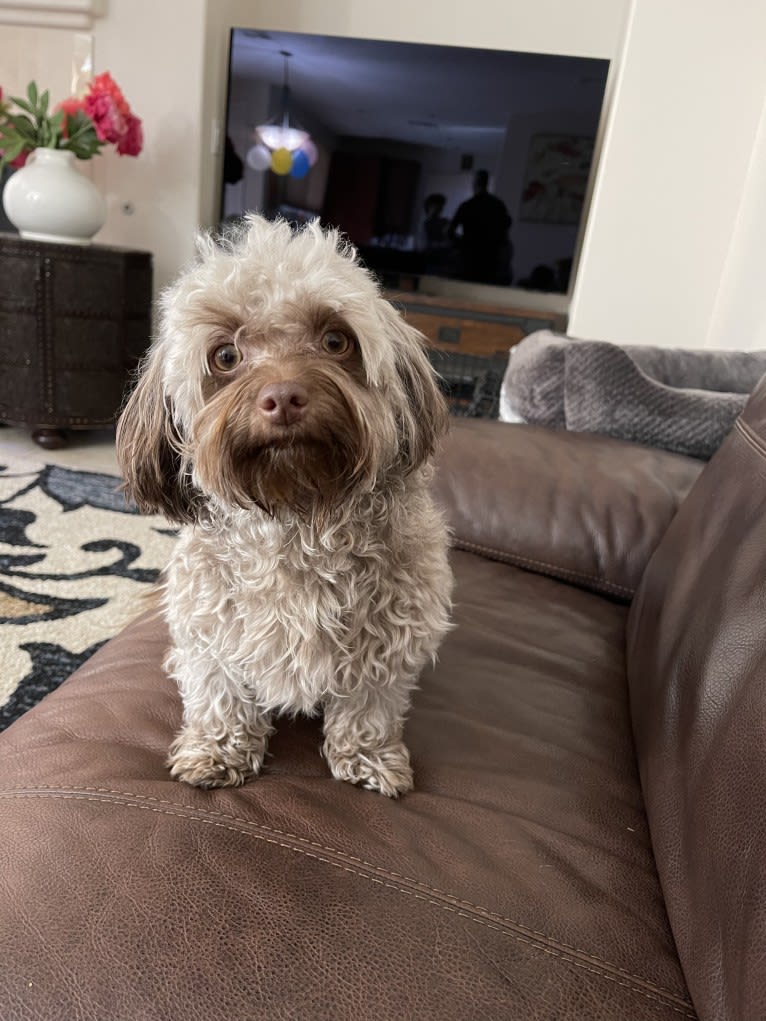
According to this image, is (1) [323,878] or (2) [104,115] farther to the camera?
(2) [104,115]

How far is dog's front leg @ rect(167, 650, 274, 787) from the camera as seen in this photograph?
88 cm

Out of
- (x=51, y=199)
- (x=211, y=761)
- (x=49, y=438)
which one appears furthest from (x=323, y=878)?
(x=51, y=199)

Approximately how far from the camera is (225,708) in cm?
98

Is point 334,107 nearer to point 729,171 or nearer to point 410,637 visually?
point 729,171

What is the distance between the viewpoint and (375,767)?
91cm

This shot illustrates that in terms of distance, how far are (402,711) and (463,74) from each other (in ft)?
11.2

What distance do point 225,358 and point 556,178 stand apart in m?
3.11

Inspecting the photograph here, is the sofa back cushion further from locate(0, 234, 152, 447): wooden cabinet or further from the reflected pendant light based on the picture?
the reflected pendant light

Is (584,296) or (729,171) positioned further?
(584,296)

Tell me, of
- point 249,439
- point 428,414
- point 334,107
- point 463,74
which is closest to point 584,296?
point 463,74

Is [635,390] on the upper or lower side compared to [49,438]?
upper

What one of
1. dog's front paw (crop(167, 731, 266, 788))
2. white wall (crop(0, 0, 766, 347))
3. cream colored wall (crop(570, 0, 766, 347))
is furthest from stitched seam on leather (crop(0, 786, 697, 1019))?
cream colored wall (crop(570, 0, 766, 347))

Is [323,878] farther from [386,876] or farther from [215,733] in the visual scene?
[215,733]

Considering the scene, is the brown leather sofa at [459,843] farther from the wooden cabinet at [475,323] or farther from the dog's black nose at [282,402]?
the wooden cabinet at [475,323]
